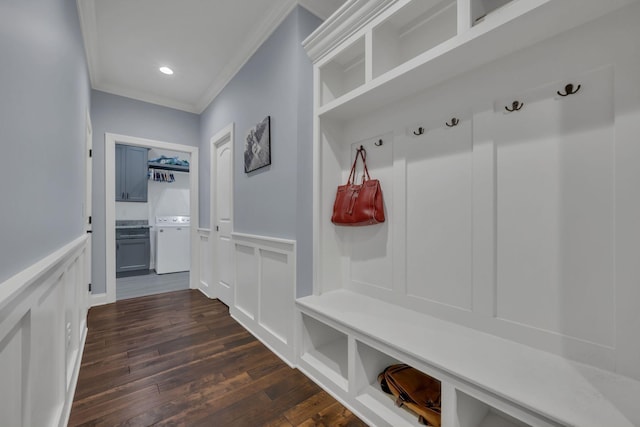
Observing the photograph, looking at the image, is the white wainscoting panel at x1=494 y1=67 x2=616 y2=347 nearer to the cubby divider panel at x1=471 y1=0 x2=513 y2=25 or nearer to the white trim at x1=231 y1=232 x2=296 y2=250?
the cubby divider panel at x1=471 y1=0 x2=513 y2=25

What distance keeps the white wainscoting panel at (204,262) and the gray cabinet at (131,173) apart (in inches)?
80.3

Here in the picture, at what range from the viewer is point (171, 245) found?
473 cm

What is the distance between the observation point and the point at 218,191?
10.5 feet

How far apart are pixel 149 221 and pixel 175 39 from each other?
12.5 ft

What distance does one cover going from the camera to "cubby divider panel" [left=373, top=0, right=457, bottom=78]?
138cm

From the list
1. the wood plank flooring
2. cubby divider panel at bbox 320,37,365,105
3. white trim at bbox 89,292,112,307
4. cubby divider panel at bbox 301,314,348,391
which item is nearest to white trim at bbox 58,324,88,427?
white trim at bbox 89,292,112,307

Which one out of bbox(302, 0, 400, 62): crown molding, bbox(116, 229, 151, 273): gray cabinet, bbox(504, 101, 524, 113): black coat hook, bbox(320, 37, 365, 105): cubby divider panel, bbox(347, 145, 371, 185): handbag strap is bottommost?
bbox(116, 229, 151, 273): gray cabinet

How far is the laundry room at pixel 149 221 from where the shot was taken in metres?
4.50

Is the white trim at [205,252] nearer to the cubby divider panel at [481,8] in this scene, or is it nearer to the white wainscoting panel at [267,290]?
the white wainscoting panel at [267,290]

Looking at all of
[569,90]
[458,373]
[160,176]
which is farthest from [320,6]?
[160,176]

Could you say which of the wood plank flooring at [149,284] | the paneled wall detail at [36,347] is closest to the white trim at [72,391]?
the paneled wall detail at [36,347]

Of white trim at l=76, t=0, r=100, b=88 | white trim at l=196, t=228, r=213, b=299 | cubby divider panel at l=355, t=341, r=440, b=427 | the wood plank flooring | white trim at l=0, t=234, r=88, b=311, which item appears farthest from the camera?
the wood plank flooring

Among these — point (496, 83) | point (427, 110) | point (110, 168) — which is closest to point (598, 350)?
point (496, 83)

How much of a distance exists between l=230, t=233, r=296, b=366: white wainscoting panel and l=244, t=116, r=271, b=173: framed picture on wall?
624 mm
